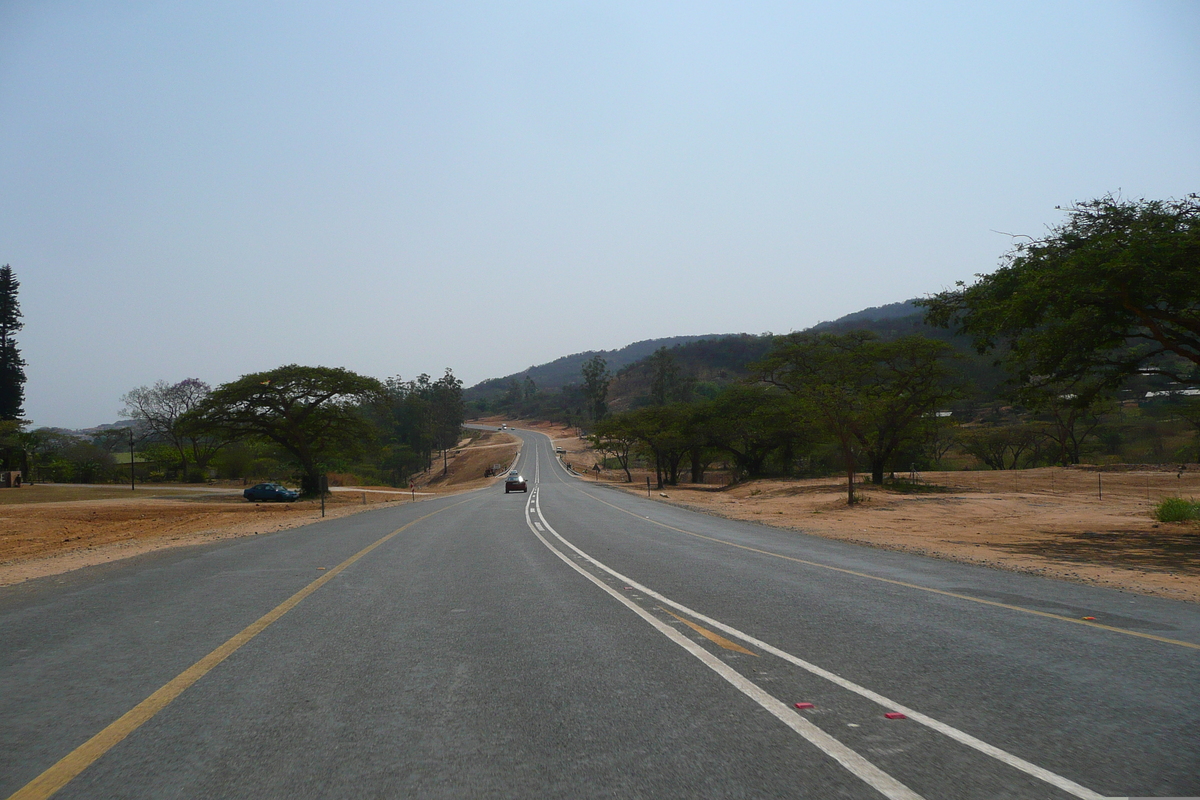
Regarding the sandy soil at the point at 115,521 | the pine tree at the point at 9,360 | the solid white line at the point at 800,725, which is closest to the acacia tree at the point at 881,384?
the sandy soil at the point at 115,521

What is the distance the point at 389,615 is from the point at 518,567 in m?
4.03

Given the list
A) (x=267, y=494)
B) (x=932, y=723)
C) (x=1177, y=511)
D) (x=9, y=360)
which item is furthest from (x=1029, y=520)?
(x=9, y=360)

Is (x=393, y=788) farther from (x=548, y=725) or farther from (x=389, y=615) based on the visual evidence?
(x=389, y=615)

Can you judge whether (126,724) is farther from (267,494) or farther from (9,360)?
(9,360)

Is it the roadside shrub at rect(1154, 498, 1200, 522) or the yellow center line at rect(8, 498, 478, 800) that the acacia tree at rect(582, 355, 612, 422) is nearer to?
the roadside shrub at rect(1154, 498, 1200, 522)

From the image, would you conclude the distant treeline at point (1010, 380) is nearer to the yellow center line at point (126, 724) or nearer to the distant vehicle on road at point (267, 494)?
the yellow center line at point (126, 724)

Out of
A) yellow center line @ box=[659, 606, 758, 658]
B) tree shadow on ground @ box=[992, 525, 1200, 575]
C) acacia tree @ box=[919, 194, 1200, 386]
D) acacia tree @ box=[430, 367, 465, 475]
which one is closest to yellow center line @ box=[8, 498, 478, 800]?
yellow center line @ box=[659, 606, 758, 658]

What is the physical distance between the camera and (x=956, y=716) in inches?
165

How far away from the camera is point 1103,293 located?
15.5m

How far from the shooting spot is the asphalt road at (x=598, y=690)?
3.48 metres

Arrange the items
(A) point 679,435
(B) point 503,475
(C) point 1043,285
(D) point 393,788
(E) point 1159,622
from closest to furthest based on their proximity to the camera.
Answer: (D) point 393,788 → (E) point 1159,622 → (C) point 1043,285 → (A) point 679,435 → (B) point 503,475

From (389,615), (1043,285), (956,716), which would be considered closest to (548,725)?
(956,716)

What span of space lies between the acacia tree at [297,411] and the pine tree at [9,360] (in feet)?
98.4

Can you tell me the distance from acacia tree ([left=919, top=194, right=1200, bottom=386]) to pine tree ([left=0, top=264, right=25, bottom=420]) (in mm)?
80954
